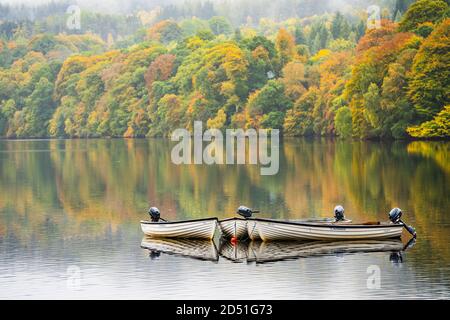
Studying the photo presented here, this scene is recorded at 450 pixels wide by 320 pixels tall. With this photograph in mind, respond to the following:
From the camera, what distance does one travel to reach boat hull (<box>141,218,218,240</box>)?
34062 millimetres

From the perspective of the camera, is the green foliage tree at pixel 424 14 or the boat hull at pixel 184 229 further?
the green foliage tree at pixel 424 14

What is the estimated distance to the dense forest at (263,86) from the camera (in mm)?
95375

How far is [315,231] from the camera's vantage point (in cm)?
3309

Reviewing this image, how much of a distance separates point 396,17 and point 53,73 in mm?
73586

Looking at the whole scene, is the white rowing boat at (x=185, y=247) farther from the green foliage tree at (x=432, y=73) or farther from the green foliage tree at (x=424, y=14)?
the green foliage tree at (x=424, y=14)

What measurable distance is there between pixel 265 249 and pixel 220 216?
32.4 ft

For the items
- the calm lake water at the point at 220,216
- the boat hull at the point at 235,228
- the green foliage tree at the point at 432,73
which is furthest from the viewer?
the green foliage tree at the point at 432,73

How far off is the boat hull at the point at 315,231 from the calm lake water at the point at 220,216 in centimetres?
49

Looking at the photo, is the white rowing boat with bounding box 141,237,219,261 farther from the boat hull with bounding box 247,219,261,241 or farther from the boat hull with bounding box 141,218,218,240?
the boat hull with bounding box 247,219,261,241

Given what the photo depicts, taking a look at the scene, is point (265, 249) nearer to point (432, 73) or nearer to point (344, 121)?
point (432, 73)

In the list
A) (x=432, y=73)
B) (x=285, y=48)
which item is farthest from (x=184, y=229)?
(x=285, y=48)

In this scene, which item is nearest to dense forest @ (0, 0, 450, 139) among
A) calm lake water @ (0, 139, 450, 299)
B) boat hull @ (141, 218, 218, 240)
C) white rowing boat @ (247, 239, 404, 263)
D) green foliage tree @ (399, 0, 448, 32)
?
green foliage tree @ (399, 0, 448, 32)

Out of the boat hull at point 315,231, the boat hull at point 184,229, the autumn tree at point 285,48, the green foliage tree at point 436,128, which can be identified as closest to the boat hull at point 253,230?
the boat hull at point 315,231
